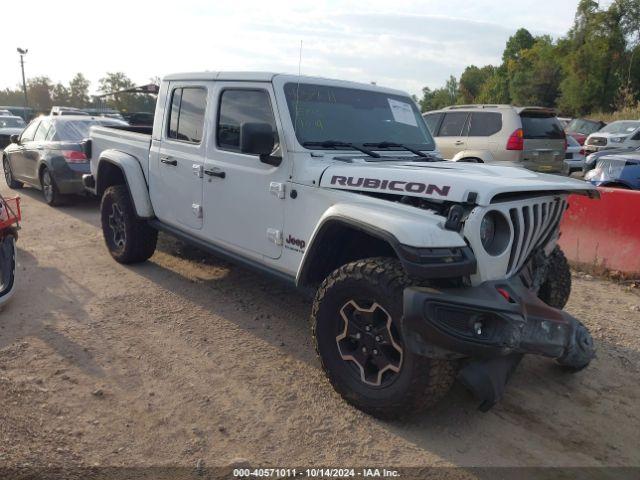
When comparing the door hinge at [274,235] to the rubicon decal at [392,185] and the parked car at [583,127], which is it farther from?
the parked car at [583,127]

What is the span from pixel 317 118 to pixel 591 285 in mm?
3546

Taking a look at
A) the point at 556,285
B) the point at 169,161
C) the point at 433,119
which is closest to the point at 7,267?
the point at 169,161

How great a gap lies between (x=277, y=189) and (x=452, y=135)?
778cm

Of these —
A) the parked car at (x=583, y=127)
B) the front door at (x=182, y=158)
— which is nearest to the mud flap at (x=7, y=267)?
the front door at (x=182, y=158)

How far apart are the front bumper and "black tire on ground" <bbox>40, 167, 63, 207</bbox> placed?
7.79 metres

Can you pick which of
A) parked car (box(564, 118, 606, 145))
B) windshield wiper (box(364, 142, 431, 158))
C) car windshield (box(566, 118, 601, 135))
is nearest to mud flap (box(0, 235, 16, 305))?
windshield wiper (box(364, 142, 431, 158))

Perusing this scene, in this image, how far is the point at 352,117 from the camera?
165 inches

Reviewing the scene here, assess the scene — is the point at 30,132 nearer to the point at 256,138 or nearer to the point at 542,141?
the point at 256,138

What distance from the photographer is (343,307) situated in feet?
10.6

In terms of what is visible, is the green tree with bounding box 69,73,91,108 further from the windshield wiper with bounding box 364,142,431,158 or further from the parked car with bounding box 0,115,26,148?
the windshield wiper with bounding box 364,142,431,158

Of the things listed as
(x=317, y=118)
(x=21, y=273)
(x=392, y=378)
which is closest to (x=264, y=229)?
(x=317, y=118)

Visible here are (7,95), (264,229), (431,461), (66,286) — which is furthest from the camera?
(7,95)

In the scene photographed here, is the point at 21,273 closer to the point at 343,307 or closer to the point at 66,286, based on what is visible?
the point at 66,286

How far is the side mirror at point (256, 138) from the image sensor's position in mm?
3520
